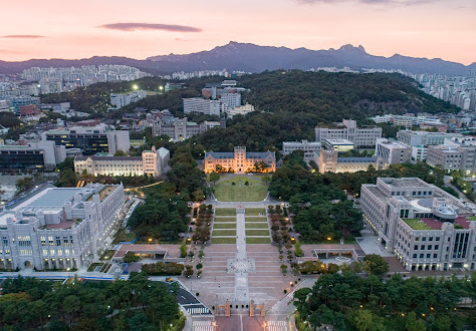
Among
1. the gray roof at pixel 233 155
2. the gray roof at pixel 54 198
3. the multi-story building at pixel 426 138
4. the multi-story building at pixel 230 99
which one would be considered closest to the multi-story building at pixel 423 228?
the gray roof at pixel 233 155

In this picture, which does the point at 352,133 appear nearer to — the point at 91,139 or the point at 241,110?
the point at 241,110

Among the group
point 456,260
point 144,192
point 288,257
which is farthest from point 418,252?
point 144,192

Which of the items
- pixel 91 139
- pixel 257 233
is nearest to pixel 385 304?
pixel 257 233

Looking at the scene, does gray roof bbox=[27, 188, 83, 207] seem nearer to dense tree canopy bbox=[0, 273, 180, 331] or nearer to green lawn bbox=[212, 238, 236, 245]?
dense tree canopy bbox=[0, 273, 180, 331]

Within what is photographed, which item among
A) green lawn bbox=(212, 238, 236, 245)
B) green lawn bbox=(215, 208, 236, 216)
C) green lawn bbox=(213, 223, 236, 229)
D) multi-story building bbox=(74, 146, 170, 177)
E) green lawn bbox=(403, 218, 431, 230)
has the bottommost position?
green lawn bbox=(212, 238, 236, 245)

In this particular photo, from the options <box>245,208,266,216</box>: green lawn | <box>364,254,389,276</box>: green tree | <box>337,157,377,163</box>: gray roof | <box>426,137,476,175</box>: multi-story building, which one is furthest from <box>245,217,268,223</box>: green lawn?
<box>426,137,476,175</box>: multi-story building

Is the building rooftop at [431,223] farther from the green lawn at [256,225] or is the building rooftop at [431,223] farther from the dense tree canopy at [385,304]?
the green lawn at [256,225]
